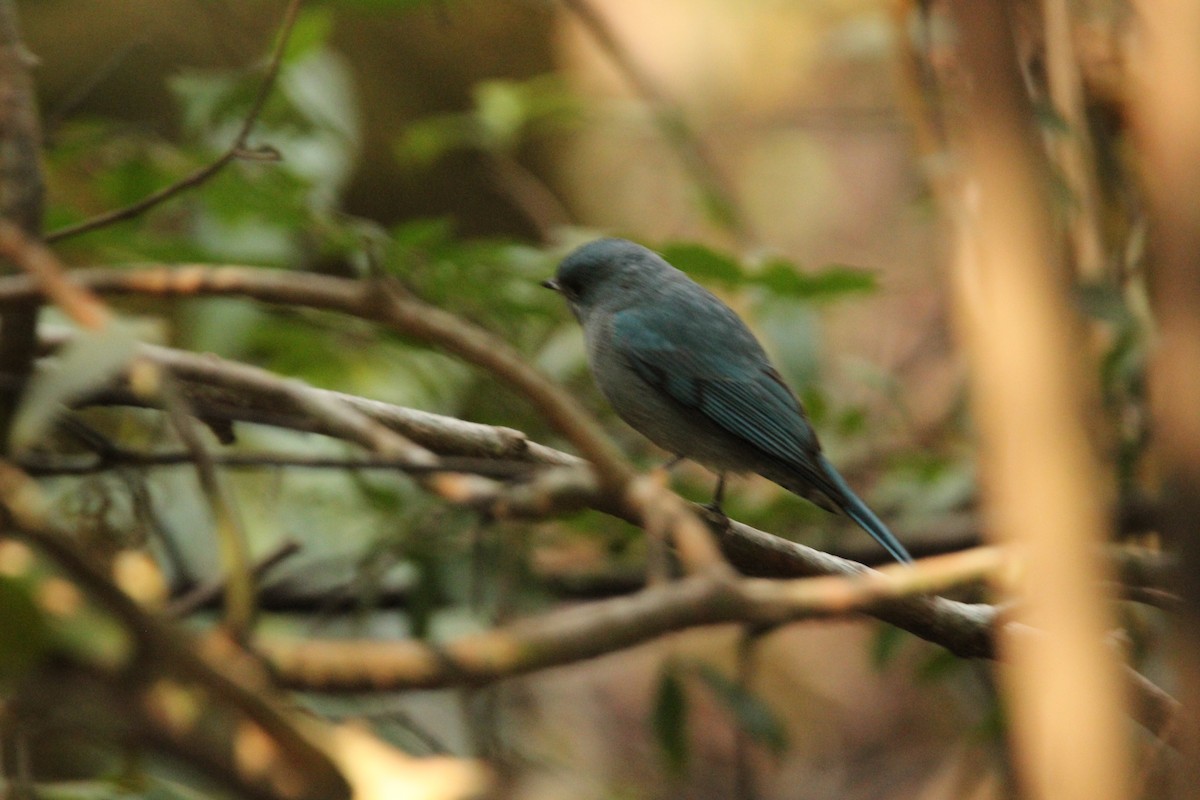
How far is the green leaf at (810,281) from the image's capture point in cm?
355

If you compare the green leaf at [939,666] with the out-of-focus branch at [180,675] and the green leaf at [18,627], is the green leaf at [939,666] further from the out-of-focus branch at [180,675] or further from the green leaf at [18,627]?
the green leaf at [18,627]

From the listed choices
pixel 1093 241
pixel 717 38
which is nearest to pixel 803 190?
pixel 717 38

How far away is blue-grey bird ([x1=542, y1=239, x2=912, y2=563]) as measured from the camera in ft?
12.5

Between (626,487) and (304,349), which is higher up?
(626,487)

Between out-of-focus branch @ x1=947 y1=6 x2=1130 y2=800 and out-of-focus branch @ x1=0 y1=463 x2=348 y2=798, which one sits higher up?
out-of-focus branch @ x1=947 y1=6 x2=1130 y2=800

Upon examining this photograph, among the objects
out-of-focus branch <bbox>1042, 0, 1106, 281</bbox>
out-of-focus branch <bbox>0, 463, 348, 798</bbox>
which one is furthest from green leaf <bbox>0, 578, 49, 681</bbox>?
out-of-focus branch <bbox>1042, 0, 1106, 281</bbox>

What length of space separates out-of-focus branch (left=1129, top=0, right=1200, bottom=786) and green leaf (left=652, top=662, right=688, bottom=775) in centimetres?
255

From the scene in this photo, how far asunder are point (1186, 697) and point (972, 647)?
1.22m

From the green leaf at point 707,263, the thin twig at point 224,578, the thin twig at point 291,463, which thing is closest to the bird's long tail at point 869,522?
the green leaf at point 707,263

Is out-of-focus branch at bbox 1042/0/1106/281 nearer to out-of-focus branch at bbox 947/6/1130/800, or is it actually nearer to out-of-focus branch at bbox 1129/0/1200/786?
out-of-focus branch at bbox 947/6/1130/800

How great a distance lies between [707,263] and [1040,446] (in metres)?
2.08

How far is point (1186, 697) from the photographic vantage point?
4.10 ft

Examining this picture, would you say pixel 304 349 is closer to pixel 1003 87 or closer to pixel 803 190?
pixel 1003 87

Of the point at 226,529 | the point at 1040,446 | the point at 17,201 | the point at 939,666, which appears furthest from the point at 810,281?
the point at 226,529
